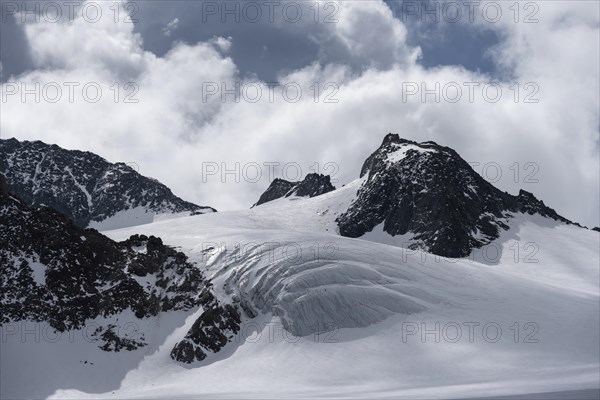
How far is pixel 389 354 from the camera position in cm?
6219

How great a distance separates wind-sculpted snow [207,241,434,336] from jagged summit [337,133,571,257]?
4869 centimetres

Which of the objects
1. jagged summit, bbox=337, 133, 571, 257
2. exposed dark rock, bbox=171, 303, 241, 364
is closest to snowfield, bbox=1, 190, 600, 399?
exposed dark rock, bbox=171, 303, 241, 364

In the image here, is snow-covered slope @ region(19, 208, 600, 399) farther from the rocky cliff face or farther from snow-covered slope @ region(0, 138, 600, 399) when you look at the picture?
the rocky cliff face

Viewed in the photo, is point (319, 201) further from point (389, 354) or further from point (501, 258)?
point (389, 354)

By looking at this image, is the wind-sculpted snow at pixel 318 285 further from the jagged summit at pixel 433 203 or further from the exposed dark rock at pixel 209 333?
the jagged summit at pixel 433 203

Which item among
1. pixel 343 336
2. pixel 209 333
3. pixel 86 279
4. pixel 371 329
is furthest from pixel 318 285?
pixel 86 279

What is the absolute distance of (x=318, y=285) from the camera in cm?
7375

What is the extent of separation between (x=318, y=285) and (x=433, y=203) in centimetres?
6810

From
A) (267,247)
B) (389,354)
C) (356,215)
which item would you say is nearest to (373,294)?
(389,354)

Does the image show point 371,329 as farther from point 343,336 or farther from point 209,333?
point 209,333

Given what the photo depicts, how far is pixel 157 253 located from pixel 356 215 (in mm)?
76379

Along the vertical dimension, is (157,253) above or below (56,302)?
above

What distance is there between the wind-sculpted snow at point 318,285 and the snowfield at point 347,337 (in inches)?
6.3

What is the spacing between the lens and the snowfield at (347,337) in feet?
184
